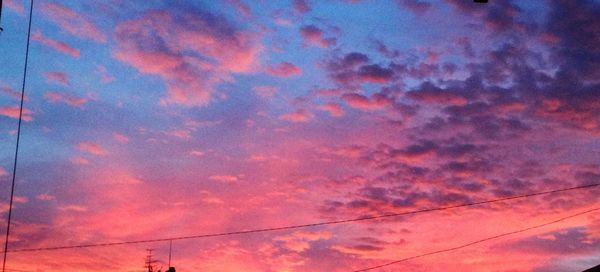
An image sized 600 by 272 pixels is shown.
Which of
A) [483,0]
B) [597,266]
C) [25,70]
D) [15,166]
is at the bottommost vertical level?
[597,266]

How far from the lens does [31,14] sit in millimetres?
23828

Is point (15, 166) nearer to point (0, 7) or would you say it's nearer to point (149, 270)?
point (0, 7)

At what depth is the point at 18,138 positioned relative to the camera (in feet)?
84.0

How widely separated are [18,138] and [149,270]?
164 feet

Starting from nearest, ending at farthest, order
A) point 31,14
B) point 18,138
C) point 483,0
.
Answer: point 483,0 → point 31,14 → point 18,138

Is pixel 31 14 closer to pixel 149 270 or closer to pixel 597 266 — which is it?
pixel 597 266

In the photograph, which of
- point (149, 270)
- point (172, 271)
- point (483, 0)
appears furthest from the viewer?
point (149, 270)

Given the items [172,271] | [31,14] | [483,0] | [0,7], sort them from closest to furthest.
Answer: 1. [483,0]
2. [0,7]
3. [31,14]
4. [172,271]

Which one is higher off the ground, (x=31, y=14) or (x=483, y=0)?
(x=31, y=14)

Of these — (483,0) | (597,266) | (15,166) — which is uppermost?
(15,166)

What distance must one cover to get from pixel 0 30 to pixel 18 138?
8657 millimetres

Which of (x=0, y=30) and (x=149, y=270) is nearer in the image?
(x=0, y=30)

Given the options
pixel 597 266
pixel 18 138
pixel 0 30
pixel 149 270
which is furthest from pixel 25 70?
pixel 149 270

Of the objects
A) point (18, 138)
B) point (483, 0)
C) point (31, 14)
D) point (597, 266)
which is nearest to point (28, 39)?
point (31, 14)
